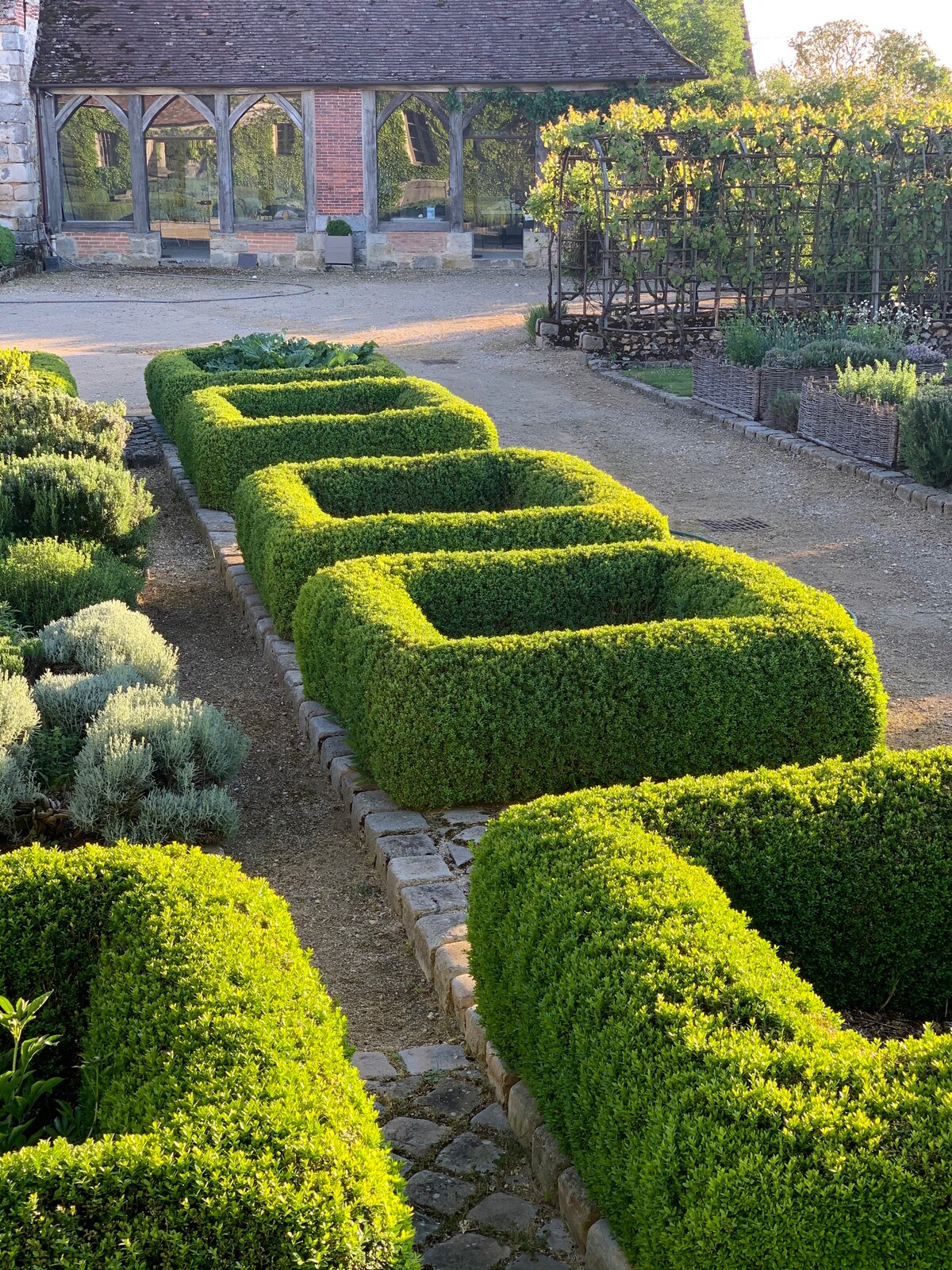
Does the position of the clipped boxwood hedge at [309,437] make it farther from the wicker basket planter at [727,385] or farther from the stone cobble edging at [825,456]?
the wicker basket planter at [727,385]

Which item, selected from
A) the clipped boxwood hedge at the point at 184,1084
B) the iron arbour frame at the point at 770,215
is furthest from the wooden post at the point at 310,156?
the clipped boxwood hedge at the point at 184,1084

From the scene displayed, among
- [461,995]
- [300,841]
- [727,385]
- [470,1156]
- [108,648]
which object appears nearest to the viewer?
[470,1156]

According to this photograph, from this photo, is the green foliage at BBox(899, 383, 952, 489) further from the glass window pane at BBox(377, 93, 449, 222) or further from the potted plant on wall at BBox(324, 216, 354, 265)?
the glass window pane at BBox(377, 93, 449, 222)

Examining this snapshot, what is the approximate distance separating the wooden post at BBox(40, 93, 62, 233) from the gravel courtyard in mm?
2549

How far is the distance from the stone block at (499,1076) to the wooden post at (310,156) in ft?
87.6

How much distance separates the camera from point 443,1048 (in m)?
3.90

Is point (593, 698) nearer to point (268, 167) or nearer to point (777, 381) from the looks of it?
point (777, 381)

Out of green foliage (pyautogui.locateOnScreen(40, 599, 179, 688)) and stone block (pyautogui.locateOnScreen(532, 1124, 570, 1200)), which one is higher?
green foliage (pyautogui.locateOnScreen(40, 599, 179, 688))

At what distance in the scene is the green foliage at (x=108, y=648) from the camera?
5.97 metres

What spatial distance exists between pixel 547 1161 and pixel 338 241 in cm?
2667

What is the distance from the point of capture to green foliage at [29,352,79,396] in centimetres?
1041

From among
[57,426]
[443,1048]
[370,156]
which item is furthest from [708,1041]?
[370,156]

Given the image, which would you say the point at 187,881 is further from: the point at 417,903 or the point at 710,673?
the point at 710,673

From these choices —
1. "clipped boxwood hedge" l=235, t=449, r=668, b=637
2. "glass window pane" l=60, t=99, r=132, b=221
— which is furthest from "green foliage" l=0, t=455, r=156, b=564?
"glass window pane" l=60, t=99, r=132, b=221
